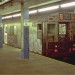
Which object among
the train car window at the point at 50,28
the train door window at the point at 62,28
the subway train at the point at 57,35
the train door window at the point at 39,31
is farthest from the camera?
the train door window at the point at 39,31

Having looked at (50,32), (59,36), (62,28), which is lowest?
(59,36)

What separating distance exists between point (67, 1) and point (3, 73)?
5.03m

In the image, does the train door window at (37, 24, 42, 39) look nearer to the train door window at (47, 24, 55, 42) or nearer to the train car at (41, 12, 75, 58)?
the train car at (41, 12, 75, 58)

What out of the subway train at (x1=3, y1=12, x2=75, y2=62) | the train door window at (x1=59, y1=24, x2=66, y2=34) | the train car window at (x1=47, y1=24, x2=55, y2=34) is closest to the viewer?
the subway train at (x1=3, y1=12, x2=75, y2=62)

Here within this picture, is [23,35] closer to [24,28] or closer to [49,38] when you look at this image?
[24,28]

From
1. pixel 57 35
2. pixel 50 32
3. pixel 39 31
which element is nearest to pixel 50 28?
pixel 50 32

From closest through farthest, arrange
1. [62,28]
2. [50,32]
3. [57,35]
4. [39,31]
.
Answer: [57,35]
[50,32]
[62,28]
[39,31]

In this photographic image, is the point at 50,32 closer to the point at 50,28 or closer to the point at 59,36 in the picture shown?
the point at 50,28

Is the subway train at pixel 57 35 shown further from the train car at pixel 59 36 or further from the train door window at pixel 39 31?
the train door window at pixel 39 31

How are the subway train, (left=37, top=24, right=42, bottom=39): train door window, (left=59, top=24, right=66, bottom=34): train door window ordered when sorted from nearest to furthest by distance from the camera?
the subway train
(left=59, top=24, right=66, bottom=34): train door window
(left=37, top=24, right=42, bottom=39): train door window

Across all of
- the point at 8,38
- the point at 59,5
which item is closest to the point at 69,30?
the point at 59,5

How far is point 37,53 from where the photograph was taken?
18141mm

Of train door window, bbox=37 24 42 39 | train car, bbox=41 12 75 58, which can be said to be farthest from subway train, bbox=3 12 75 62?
train door window, bbox=37 24 42 39

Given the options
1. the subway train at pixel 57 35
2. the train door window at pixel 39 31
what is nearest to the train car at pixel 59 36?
the subway train at pixel 57 35
